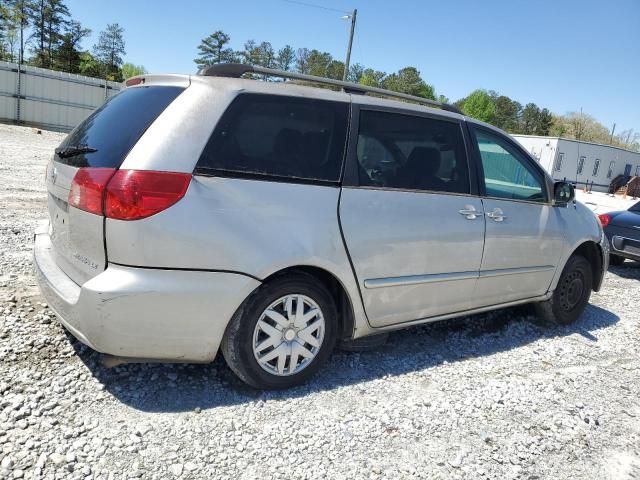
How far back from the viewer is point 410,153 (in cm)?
351

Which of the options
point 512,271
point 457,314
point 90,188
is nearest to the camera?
point 90,188

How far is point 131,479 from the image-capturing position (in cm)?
219

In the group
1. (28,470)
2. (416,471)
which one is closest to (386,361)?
(416,471)

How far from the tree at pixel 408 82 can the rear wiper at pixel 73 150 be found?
82.5 metres

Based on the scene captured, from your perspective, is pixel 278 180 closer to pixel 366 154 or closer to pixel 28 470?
pixel 366 154

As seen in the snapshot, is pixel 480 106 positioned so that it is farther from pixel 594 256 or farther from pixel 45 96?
pixel 594 256

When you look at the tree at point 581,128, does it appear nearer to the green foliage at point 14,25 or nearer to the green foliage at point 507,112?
the green foliage at point 507,112

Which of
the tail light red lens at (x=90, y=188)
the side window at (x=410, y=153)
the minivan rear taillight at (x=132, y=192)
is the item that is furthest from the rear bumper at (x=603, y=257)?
the tail light red lens at (x=90, y=188)

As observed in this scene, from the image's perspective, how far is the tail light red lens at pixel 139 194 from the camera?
2455 millimetres

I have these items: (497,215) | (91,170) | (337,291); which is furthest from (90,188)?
(497,215)

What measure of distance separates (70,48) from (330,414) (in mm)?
57153

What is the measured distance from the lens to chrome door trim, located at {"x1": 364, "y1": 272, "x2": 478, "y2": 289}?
3.22m

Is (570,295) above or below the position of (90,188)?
below

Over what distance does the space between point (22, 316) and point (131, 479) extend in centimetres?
191
